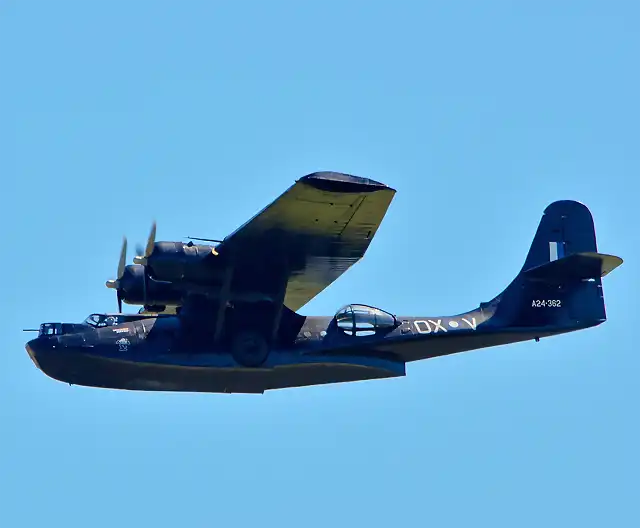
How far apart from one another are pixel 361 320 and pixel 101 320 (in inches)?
166

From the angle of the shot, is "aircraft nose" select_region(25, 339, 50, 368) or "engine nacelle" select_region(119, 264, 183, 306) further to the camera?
"engine nacelle" select_region(119, 264, 183, 306)

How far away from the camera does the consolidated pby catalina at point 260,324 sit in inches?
687

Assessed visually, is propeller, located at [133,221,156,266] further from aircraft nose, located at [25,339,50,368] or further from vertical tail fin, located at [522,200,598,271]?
vertical tail fin, located at [522,200,598,271]

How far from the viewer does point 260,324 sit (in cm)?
1838

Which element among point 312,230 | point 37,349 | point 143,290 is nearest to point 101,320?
point 143,290

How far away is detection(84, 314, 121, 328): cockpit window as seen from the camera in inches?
714

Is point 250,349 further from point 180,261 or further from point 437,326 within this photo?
point 437,326

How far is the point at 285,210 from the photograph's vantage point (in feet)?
54.7

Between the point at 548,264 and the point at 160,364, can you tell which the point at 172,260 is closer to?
the point at 160,364

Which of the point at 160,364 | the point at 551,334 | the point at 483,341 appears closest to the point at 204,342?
the point at 160,364

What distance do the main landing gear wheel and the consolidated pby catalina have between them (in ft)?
0.05

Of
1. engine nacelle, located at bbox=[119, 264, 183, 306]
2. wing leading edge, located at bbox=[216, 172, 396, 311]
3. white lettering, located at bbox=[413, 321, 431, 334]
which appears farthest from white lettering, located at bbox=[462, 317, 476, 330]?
engine nacelle, located at bbox=[119, 264, 183, 306]

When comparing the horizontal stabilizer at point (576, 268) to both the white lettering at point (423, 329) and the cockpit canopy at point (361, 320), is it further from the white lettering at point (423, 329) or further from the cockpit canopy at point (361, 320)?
the cockpit canopy at point (361, 320)

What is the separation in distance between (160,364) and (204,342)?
31.0 inches
